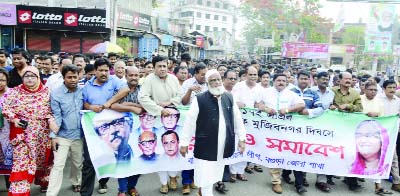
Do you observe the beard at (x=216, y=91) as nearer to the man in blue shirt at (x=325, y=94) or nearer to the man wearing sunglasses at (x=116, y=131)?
the man wearing sunglasses at (x=116, y=131)

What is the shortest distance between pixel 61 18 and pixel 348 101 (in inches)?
689

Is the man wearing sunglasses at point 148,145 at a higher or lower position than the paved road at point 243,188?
higher

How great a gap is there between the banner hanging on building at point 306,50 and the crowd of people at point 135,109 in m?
19.8

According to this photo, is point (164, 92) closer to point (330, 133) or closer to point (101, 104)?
point (101, 104)

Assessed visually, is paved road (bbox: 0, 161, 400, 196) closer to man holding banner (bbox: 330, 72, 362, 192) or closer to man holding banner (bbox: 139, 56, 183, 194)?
man holding banner (bbox: 330, 72, 362, 192)

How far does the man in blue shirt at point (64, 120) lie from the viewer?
432cm

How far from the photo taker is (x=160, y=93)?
4.88 m

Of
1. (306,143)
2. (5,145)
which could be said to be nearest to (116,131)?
(5,145)

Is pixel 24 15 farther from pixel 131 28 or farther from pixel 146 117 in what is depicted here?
pixel 146 117

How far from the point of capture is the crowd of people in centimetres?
418

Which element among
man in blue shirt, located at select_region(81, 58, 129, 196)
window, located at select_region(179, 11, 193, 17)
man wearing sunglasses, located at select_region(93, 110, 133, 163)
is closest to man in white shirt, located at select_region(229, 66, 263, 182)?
man wearing sunglasses, located at select_region(93, 110, 133, 163)

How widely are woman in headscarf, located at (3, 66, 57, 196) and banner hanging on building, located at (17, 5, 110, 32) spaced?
16.0 meters

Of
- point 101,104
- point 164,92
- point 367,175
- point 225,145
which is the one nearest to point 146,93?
point 164,92

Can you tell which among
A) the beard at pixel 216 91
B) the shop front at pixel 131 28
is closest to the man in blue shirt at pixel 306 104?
the beard at pixel 216 91
